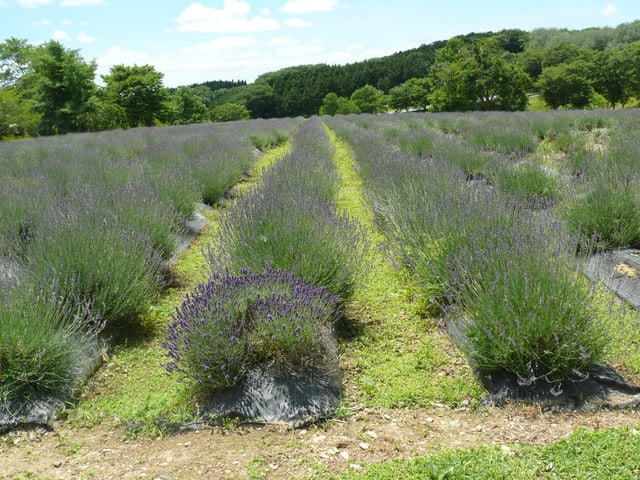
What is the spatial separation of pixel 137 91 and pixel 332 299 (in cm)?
3735

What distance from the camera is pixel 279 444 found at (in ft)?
8.38

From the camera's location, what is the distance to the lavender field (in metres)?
2.78

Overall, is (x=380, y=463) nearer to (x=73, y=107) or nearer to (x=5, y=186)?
(x=5, y=186)

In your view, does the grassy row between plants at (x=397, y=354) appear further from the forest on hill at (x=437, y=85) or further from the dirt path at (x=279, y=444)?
the forest on hill at (x=437, y=85)

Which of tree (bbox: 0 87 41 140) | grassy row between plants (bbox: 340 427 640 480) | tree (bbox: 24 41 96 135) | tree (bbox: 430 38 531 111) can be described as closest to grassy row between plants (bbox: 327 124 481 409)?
grassy row between plants (bbox: 340 427 640 480)

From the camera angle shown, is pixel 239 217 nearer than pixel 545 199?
Yes

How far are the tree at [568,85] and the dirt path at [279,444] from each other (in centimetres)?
4270

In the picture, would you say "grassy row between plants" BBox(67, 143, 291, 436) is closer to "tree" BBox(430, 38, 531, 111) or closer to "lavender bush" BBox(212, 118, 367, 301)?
"lavender bush" BBox(212, 118, 367, 301)

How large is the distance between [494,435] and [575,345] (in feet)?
2.16

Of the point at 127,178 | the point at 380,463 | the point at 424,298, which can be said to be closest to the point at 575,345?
the point at 380,463

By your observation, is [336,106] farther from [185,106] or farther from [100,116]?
[100,116]

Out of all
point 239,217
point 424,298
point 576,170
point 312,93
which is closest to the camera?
point 424,298

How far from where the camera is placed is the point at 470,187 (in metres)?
5.04

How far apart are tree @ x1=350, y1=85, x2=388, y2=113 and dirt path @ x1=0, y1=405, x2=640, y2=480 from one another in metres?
82.6
